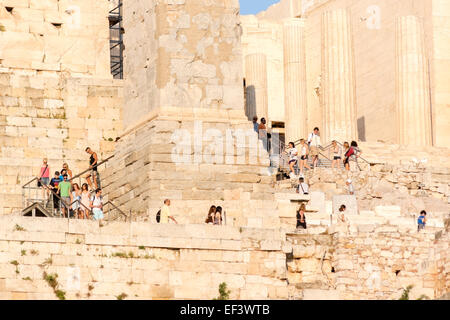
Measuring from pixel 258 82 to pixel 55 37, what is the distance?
16.7m

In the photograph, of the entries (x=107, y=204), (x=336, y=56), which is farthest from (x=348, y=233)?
(x=336, y=56)

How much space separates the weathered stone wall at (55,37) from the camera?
3862 cm

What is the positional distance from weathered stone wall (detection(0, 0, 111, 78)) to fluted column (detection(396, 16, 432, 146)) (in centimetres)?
1404

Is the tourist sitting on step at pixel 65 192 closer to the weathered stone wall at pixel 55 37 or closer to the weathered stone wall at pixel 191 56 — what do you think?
the weathered stone wall at pixel 191 56

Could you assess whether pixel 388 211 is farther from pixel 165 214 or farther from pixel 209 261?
pixel 209 261

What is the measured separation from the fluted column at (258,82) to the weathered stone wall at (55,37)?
50.9 feet

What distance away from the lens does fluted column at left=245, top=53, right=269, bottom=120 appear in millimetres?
54750

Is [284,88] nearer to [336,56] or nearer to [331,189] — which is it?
[336,56]

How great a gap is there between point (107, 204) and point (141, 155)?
58.8 inches

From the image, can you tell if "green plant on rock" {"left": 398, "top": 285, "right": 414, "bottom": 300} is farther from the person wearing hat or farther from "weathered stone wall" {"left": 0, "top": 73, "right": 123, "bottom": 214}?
"weathered stone wall" {"left": 0, "top": 73, "right": 123, "bottom": 214}

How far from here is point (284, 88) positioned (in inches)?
2231

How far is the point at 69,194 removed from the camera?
33.5 metres

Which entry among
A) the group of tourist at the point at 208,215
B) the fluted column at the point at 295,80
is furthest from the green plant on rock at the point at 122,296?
the fluted column at the point at 295,80

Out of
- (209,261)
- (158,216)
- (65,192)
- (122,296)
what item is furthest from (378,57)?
(122,296)
